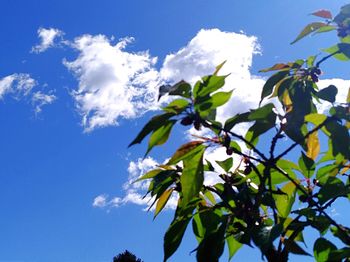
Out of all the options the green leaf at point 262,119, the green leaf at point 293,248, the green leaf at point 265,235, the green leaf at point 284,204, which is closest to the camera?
the green leaf at point 265,235

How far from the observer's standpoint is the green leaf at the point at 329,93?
1503 millimetres

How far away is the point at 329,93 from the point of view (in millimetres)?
1506

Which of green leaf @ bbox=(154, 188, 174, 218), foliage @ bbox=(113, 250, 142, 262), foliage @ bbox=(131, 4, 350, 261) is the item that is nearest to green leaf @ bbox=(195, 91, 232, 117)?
foliage @ bbox=(131, 4, 350, 261)

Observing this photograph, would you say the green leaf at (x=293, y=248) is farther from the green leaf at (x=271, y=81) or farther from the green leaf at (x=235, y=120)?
the green leaf at (x=271, y=81)

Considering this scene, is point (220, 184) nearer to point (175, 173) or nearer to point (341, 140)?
point (175, 173)

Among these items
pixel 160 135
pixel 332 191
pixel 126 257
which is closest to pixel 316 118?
pixel 332 191

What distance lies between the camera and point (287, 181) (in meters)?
1.65

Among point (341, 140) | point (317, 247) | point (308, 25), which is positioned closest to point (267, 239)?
point (317, 247)

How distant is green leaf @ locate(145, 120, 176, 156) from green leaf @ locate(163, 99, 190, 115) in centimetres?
3

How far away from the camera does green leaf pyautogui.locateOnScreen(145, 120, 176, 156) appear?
142 cm

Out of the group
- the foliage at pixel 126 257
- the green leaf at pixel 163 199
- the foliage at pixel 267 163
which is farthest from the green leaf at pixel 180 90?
the foliage at pixel 126 257

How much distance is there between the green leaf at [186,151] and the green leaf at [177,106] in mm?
124

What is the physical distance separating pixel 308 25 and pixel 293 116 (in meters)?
0.42

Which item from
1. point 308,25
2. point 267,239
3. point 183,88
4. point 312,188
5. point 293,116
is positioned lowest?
point 267,239
